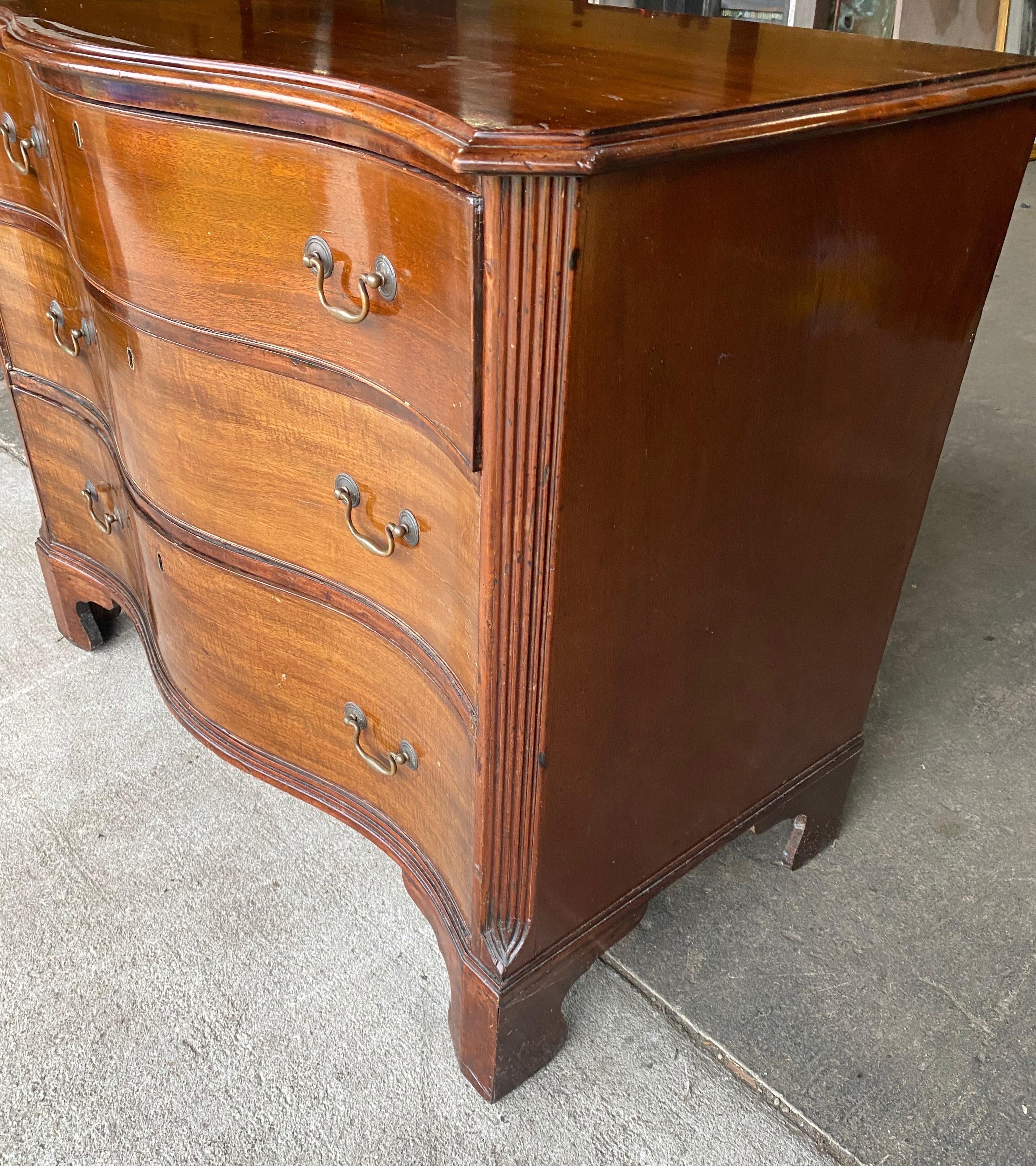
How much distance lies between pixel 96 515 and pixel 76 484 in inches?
3.3

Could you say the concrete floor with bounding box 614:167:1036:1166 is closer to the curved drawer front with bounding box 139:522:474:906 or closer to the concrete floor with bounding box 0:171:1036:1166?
the concrete floor with bounding box 0:171:1036:1166

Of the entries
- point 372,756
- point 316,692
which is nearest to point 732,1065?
point 372,756

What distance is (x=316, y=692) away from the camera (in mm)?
1246

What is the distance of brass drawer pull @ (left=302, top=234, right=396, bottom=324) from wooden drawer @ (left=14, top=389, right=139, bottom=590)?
689 mm

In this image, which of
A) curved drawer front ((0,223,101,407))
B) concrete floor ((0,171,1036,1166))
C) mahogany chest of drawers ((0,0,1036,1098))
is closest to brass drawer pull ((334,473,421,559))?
mahogany chest of drawers ((0,0,1036,1098))

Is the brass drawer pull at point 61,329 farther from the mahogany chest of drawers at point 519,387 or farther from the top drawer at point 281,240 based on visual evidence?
the top drawer at point 281,240

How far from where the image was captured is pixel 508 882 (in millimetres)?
1036

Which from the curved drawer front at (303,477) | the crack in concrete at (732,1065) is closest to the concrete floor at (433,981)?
the crack in concrete at (732,1065)

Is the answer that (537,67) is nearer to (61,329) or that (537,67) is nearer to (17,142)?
(17,142)

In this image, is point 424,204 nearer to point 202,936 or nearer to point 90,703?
point 202,936

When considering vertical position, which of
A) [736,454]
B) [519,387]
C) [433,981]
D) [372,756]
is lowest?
[433,981]

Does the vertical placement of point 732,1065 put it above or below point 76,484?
below

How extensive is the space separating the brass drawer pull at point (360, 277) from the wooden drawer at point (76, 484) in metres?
0.69

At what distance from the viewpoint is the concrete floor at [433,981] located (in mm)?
1152
